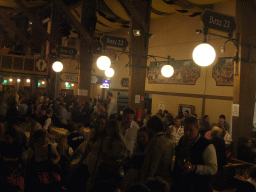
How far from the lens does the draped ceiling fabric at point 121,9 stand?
1055 centimetres

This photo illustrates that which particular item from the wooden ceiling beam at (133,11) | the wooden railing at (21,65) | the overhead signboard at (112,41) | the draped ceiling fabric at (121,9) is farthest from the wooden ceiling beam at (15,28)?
the overhead signboard at (112,41)

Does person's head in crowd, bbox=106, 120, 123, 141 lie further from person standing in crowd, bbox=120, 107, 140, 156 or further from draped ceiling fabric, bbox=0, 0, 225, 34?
draped ceiling fabric, bbox=0, 0, 225, 34

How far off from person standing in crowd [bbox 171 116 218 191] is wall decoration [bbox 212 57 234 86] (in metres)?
8.43

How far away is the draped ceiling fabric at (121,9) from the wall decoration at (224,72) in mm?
2320

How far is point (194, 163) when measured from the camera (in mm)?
2828

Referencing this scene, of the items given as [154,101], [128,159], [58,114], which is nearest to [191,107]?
[154,101]

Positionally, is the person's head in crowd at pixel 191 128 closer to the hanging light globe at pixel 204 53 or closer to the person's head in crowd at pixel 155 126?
the person's head in crowd at pixel 155 126

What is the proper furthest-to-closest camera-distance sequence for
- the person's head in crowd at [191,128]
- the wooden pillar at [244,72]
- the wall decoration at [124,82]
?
1. the wall decoration at [124,82]
2. the wooden pillar at [244,72]
3. the person's head in crowd at [191,128]

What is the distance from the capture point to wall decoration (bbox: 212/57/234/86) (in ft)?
34.9

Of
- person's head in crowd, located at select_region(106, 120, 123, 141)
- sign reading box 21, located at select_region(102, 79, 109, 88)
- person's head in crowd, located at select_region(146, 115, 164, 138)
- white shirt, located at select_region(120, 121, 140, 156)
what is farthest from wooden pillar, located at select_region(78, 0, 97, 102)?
person's head in crowd, located at select_region(146, 115, 164, 138)

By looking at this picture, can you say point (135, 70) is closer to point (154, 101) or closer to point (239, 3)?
point (239, 3)

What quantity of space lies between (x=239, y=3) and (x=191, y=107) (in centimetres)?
637

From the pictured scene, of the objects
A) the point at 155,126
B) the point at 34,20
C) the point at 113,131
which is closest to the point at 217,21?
the point at 155,126

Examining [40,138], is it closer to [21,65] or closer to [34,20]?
[34,20]
